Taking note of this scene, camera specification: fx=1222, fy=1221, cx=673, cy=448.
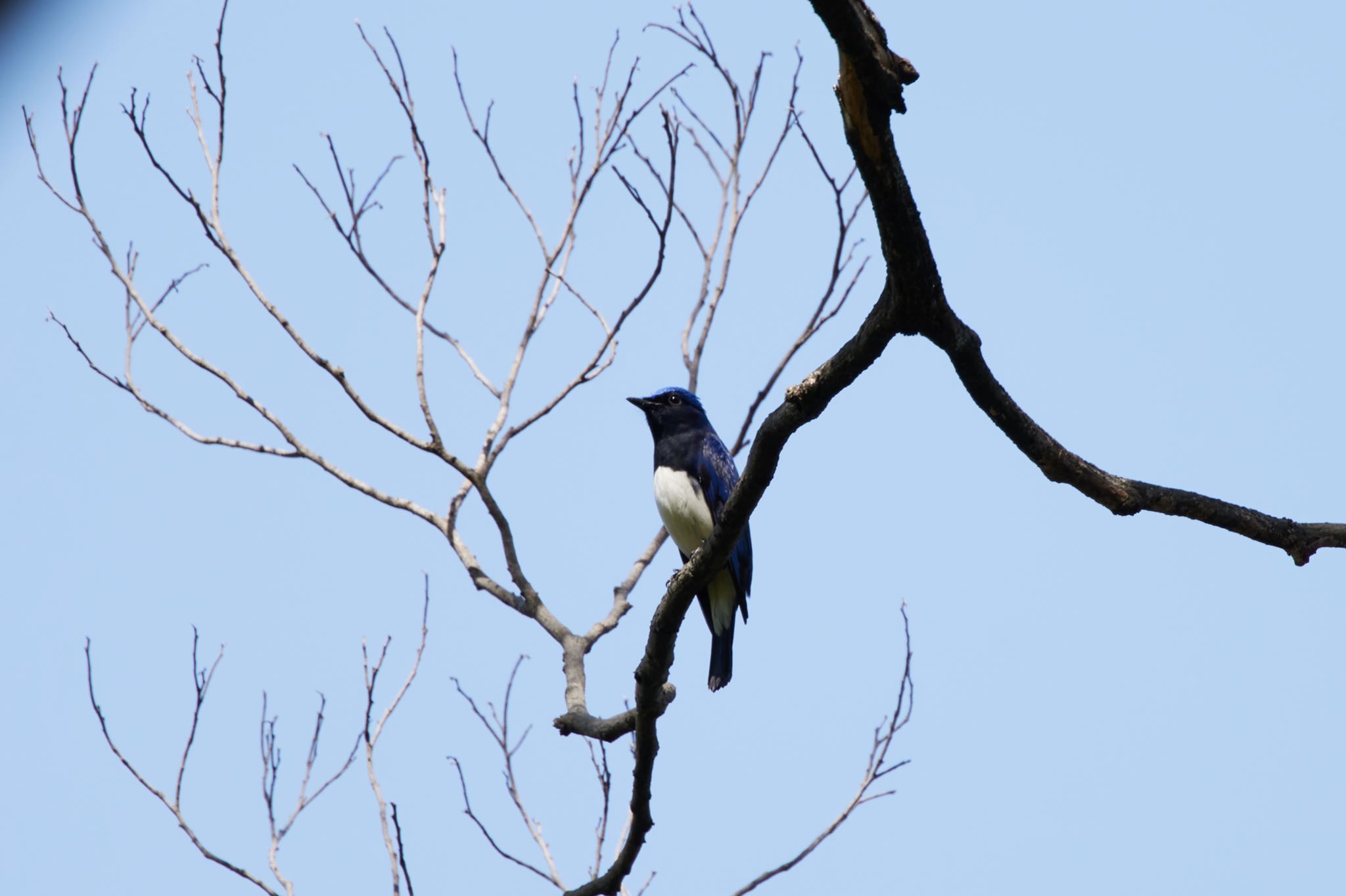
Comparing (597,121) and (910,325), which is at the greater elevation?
(597,121)

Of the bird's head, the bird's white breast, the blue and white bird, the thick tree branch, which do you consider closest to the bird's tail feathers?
the blue and white bird

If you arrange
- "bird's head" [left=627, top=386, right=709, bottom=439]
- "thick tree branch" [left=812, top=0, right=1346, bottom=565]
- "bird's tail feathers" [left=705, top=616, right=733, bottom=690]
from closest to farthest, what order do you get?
"thick tree branch" [left=812, top=0, right=1346, bottom=565] < "bird's tail feathers" [left=705, top=616, right=733, bottom=690] < "bird's head" [left=627, top=386, right=709, bottom=439]

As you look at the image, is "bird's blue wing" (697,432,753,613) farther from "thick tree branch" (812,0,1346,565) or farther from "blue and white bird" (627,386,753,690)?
"thick tree branch" (812,0,1346,565)

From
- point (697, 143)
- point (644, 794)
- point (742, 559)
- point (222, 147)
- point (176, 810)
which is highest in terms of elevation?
point (697, 143)

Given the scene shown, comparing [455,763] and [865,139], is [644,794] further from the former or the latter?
[865,139]

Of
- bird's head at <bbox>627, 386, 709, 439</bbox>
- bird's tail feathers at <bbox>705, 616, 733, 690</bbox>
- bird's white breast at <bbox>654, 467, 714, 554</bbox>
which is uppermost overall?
bird's head at <bbox>627, 386, 709, 439</bbox>

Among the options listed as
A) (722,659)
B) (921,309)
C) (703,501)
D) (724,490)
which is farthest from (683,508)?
(921,309)

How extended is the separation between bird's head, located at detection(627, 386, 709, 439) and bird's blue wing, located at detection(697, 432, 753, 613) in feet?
0.73

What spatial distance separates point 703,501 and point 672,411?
770 millimetres

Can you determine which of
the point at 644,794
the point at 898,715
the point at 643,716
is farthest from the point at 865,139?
the point at 898,715

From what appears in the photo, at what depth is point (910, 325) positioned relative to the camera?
300 centimetres

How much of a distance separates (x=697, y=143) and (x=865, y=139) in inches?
174

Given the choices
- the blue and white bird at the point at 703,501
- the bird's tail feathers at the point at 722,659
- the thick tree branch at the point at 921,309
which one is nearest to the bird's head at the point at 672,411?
the blue and white bird at the point at 703,501

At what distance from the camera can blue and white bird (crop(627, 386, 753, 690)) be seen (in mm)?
7148
